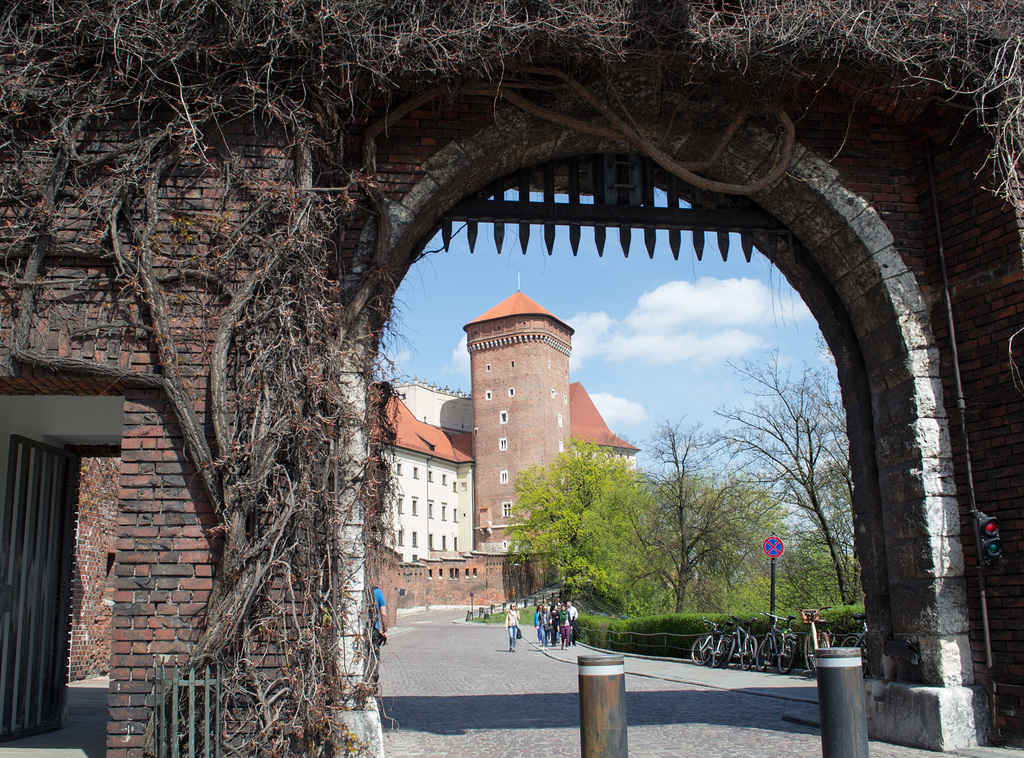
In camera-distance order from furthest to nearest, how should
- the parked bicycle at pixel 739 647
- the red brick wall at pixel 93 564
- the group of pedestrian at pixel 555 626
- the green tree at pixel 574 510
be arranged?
the green tree at pixel 574 510 < the group of pedestrian at pixel 555 626 < the parked bicycle at pixel 739 647 < the red brick wall at pixel 93 564

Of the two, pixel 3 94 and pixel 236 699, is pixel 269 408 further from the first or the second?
pixel 3 94

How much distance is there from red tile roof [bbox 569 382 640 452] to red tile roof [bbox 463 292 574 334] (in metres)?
13.2

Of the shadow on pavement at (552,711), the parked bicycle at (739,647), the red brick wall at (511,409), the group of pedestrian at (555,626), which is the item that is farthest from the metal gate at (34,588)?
the red brick wall at (511,409)

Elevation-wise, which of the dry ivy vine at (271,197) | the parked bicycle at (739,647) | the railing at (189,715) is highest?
the dry ivy vine at (271,197)

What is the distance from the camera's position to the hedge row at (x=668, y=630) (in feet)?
43.8

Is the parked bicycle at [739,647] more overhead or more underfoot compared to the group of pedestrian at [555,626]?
more overhead

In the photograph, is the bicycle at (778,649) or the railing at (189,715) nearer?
the railing at (189,715)

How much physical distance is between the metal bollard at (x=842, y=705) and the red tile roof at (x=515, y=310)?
60311mm

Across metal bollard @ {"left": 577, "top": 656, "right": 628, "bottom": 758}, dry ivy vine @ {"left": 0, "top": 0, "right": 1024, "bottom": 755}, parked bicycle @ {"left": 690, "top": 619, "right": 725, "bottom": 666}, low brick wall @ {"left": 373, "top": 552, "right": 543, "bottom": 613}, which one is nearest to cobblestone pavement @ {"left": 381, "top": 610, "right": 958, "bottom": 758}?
dry ivy vine @ {"left": 0, "top": 0, "right": 1024, "bottom": 755}

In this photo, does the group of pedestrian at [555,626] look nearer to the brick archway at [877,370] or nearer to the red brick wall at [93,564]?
the red brick wall at [93,564]

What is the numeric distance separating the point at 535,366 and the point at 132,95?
57.3 metres

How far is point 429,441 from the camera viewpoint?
69.8 meters

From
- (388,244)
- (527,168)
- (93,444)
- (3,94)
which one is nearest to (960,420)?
(527,168)

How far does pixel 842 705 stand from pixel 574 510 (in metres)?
46.1
